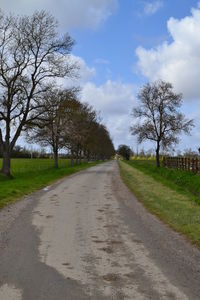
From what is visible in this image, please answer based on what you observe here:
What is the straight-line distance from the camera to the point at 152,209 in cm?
1273

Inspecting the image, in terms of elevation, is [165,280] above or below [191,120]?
below

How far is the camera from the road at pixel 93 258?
4.91 metres

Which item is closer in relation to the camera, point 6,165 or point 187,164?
point 6,165

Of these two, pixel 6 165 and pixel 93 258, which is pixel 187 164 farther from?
pixel 93 258

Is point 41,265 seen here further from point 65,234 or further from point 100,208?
point 100,208

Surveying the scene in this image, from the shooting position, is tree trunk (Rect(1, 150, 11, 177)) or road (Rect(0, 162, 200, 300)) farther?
tree trunk (Rect(1, 150, 11, 177))

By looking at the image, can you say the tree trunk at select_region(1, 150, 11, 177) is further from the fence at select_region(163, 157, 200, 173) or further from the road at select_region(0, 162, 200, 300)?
the road at select_region(0, 162, 200, 300)

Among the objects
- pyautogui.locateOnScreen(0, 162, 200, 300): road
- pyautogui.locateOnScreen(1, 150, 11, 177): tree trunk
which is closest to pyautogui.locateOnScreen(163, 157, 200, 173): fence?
pyautogui.locateOnScreen(1, 150, 11, 177): tree trunk

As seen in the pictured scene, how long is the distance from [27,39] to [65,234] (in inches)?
981

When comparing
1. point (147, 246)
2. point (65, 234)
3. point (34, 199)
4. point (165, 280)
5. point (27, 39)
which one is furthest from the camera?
point (27, 39)

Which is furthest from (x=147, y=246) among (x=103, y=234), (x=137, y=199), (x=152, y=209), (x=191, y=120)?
(x=191, y=120)

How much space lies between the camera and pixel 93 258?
6551mm

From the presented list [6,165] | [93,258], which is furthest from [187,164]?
[93,258]

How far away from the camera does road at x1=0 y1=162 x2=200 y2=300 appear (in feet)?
16.1
